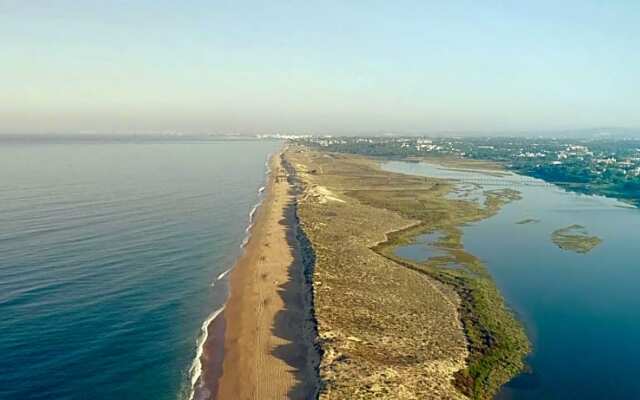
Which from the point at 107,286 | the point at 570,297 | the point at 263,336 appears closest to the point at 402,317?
the point at 263,336

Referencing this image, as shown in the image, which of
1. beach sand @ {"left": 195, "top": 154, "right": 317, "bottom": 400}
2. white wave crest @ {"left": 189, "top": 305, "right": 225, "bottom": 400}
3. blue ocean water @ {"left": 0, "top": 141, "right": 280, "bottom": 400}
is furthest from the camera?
blue ocean water @ {"left": 0, "top": 141, "right": 280, "bottom": 400}

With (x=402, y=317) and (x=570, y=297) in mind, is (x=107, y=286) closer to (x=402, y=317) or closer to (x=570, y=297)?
(x=402, y=317)

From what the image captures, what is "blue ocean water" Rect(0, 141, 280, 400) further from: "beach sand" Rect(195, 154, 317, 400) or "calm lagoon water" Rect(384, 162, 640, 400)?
"calm lagoon water" Rect(384, 162, 640, 400)

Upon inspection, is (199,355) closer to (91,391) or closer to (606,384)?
(91,391)

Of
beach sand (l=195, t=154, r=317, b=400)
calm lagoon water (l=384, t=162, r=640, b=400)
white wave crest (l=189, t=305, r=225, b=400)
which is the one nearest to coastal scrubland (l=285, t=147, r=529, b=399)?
beach sand (l=195, t=154, r=317, b=400)

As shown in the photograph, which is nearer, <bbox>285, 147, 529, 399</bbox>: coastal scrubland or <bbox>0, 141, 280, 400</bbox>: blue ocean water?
<bbox>285, 147, 529, 399</bbox>: coastal scrubland

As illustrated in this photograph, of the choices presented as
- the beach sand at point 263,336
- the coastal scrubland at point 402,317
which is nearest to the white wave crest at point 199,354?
the beach sand at point 263,336
